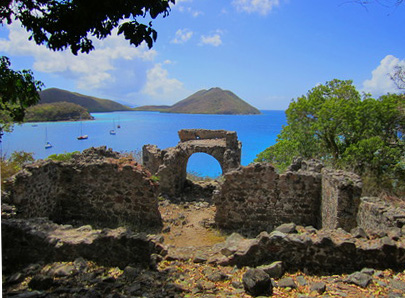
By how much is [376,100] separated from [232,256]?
15.9 m

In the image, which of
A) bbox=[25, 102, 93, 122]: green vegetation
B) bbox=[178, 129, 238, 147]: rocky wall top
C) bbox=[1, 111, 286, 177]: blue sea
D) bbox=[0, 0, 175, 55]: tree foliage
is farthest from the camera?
bbox=[25, 102, 93, 122]: green vegetation

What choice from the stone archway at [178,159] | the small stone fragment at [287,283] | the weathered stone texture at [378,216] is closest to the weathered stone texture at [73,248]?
the small stone fragment at [287,283]

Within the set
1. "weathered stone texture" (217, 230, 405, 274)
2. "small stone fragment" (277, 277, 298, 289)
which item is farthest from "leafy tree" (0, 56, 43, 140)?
"small stone fragment" (277, 277, 298, 289)

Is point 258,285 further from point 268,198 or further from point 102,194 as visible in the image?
point 102,194

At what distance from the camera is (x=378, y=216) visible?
6.88 m

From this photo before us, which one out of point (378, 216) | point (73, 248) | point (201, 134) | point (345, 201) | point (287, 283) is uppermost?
point (201, 134)

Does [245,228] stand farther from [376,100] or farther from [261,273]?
[376,100]

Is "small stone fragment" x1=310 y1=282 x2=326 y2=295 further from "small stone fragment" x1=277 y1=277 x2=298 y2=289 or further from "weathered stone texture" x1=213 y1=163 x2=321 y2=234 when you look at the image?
"weathered stone texture" x1=213 y1=163 x2=321 y2=234

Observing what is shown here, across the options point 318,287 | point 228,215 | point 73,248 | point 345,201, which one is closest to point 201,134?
point 228,215

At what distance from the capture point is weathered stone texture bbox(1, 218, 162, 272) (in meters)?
5.30

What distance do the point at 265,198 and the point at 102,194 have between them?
196 inches

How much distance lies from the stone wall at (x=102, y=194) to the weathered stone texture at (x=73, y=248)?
3391 mm

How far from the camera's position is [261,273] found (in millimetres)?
4289

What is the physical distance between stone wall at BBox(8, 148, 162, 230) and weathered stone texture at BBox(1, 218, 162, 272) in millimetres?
3391
